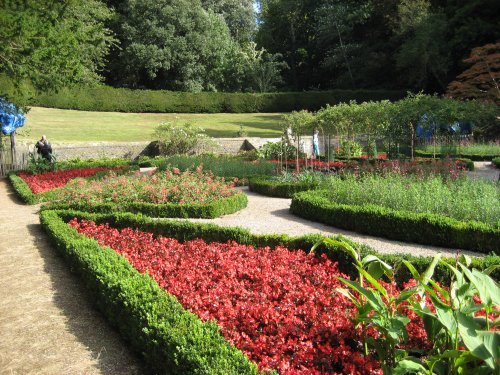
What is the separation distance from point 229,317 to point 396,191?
216 inches

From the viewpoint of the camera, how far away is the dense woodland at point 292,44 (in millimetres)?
30375

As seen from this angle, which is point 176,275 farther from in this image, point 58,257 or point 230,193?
point 230,193

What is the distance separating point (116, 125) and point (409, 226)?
2500 centimetres

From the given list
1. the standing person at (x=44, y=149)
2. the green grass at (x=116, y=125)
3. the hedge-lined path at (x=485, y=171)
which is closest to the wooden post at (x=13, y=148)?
the standing person at (x=44, y=149)

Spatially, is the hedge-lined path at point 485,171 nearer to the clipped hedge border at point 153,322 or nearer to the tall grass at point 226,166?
the tall grass at point 226,166

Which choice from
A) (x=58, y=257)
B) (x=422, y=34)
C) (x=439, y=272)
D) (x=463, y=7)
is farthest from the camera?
(x=422, y=34)

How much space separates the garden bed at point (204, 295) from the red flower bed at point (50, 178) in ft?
19.9

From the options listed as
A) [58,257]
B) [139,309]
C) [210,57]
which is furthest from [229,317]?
[210,57]

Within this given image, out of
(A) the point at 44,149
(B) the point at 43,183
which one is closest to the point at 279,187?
(B) the point at 43,183

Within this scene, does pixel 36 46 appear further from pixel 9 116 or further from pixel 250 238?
pixel 250 238

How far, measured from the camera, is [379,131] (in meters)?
16.2

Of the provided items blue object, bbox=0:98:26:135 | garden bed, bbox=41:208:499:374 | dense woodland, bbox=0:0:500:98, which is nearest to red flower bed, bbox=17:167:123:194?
blue object, bbox=0:98:26:135

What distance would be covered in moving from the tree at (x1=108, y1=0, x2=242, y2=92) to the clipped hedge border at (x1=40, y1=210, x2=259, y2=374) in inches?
1244

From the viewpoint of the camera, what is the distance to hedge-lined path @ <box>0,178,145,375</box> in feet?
13.4
